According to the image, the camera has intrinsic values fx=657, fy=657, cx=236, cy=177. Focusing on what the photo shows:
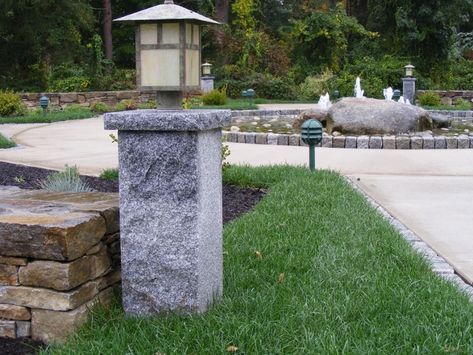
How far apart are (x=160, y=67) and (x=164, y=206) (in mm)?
744

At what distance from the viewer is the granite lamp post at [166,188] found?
128 inches

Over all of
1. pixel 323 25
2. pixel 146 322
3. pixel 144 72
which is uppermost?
pixel 323 25

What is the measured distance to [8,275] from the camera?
10.7 ft

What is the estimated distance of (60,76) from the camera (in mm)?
26219

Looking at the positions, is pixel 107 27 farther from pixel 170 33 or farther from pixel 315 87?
pixel 170 33

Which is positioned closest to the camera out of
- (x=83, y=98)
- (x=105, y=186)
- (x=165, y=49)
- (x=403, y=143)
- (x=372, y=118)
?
(x=165, y=49)

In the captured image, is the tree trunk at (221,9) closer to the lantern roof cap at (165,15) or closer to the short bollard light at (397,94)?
the short bollard light at (397,94)

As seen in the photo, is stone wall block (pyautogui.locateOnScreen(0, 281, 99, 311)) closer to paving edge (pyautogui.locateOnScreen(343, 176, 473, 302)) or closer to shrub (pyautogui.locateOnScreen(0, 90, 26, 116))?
paving edge (pyautogui.locateOnScreen(343, 176, 473, 302))

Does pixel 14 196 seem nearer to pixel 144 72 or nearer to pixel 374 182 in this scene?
pixel 144 72

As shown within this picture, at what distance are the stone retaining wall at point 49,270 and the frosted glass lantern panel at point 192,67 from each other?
85 centimetres

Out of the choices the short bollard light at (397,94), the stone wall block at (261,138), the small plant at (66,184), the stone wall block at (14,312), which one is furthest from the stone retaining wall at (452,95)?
the stone wall block at (14,312)

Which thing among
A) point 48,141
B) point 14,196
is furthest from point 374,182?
point 48,141

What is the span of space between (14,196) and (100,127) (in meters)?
12.3

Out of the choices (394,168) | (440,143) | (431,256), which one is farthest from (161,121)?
(440,143)
